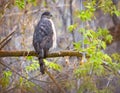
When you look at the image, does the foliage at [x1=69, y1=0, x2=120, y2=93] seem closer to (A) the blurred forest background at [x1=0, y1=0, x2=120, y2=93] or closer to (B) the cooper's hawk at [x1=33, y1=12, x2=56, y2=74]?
(A) the blurred forest background at [x1=0, y1=0, x2=120, y2=93]

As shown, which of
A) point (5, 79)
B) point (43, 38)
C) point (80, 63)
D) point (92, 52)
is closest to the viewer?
point (92, 52)

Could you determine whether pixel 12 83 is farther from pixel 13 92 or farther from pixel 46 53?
pixel 46 53

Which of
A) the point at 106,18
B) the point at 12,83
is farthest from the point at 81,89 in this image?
the point at 106,18

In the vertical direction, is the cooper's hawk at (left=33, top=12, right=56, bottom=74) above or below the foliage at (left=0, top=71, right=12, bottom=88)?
above

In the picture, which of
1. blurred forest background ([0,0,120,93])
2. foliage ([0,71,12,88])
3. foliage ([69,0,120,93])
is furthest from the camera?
foliage ([0,71,12,88])

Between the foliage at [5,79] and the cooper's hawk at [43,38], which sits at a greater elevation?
the cooper's hawk at [43,38]

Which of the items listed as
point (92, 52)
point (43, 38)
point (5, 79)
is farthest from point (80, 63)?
point (5, 79)

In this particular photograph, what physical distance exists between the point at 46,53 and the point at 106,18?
565 cm

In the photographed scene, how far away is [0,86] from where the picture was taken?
6.25 m

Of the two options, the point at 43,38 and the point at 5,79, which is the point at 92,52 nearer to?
the point at 43,38

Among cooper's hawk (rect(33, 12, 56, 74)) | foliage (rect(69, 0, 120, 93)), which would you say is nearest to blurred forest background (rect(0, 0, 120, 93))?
foliage (rect(69, 0, 120, 93))

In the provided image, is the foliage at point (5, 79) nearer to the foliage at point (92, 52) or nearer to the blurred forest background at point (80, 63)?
the blurred forest background at point (80, 63)

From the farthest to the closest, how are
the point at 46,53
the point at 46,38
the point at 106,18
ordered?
the point at 106,18, the point at 46,38, the point at 46,53

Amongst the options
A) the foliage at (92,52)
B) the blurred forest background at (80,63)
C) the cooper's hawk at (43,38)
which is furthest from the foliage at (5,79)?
the foliage at (92,52)
